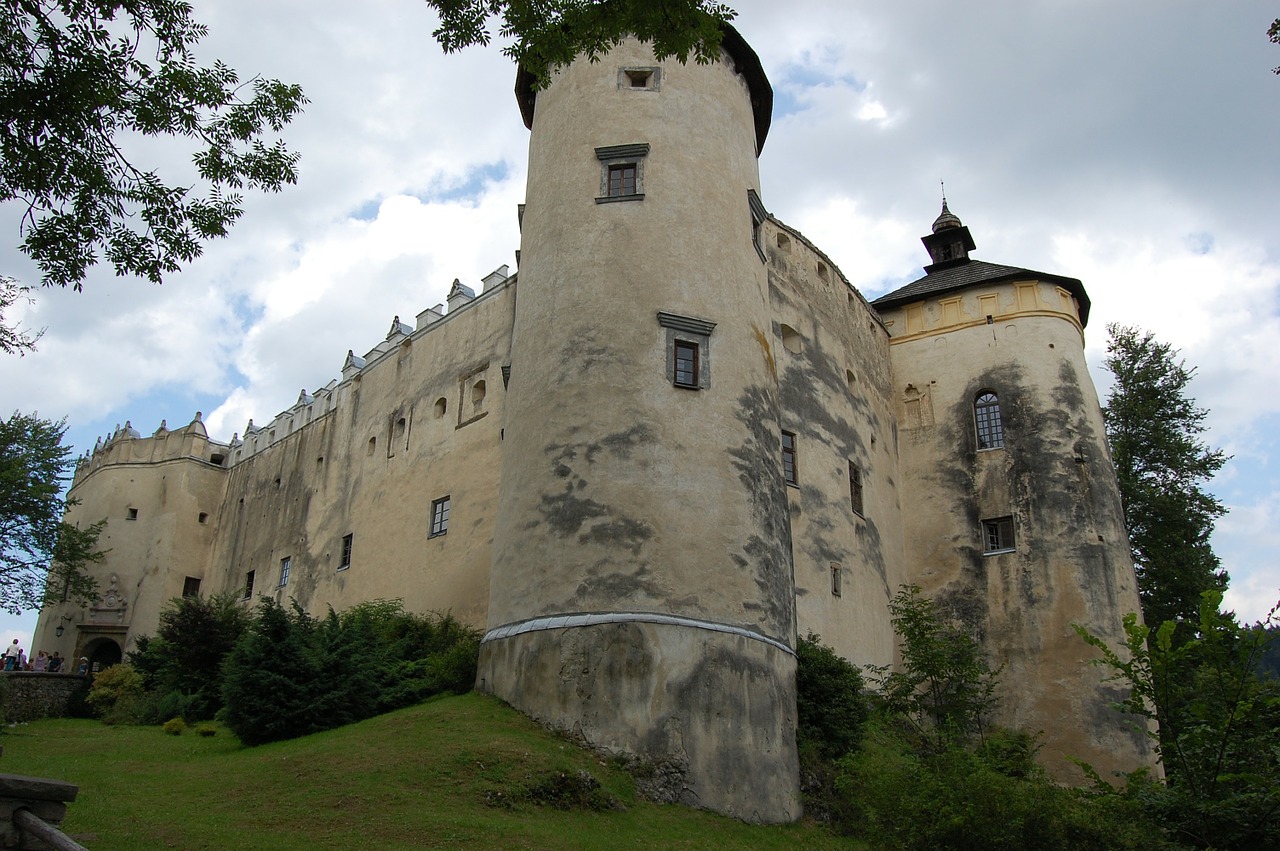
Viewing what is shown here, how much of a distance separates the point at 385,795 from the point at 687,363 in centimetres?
937

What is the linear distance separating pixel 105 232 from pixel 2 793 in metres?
6.54

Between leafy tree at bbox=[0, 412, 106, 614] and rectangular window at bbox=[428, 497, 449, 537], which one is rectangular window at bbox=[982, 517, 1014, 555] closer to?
rectangular window at bbox=[428, 497, 449, 537]

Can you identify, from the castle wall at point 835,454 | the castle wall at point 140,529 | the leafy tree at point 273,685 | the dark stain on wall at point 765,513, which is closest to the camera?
the leafy tree at point 273,685

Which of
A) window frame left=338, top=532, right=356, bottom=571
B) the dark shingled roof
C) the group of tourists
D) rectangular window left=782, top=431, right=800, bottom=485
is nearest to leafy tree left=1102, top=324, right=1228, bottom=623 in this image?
the dark shingled roof

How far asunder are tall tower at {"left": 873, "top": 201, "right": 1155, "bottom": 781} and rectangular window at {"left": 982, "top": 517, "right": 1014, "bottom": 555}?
0.04 m

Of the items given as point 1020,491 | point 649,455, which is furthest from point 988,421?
point 649,455

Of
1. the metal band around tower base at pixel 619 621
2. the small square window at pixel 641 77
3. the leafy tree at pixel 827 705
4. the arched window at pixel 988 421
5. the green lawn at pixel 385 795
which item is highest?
the small square window at pixel 641 77

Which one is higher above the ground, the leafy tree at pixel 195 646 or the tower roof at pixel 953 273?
the tower roof at pixel 953 273

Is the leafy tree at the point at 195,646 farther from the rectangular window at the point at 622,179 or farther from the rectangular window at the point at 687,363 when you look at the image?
the rectangular window at the point at 622,179

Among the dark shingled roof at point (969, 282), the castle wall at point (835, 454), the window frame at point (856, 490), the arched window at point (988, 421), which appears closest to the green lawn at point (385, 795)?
the castle wall at point (835, 454)

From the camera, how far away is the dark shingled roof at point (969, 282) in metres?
31.6

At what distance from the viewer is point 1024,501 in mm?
28281

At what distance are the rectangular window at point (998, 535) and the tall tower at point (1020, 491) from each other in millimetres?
38

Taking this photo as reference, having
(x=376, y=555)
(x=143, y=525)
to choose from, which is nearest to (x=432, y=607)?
(x=376, y=555)
